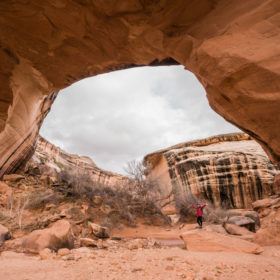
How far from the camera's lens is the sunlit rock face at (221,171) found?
17.2m

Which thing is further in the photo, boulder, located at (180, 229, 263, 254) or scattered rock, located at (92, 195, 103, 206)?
scattered rock, located at (92, 195, 103, 206)

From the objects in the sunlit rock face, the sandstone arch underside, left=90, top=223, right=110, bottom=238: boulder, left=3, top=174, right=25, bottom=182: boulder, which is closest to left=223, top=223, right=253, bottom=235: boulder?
left=90, top=223, right=110, bottom=238: boulder

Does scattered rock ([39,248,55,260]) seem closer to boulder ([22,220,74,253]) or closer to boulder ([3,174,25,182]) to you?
boulder ([22,220,74,253])

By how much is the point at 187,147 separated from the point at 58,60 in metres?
17.3

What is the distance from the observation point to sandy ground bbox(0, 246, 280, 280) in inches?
121

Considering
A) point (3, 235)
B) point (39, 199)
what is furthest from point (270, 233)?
point (39, 199)

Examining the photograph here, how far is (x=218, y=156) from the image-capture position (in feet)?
60.8

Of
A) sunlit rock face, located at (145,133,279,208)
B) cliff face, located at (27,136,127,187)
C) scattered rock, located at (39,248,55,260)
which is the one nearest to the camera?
scattered rock, located at (39,248,55,260)

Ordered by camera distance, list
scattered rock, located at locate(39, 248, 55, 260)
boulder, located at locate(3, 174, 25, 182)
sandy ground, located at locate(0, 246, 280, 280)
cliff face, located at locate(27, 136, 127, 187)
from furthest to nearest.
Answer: cliff face, located at locate(27, 136, 127, 187) → boulder, located at locate(3, 174, 25, 182) → scattered rock, located at locate(39, 248, 55, 260) → sandy ground, located at locate(0, 246, 280, 280)

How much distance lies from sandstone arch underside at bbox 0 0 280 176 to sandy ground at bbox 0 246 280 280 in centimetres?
159

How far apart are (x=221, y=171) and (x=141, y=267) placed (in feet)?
51.0

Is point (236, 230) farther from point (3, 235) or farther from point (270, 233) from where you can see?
point (3, 235)

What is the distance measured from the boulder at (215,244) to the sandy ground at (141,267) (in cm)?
44

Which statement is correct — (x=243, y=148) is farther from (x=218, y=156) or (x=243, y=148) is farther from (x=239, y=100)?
(x=239, y=100)
